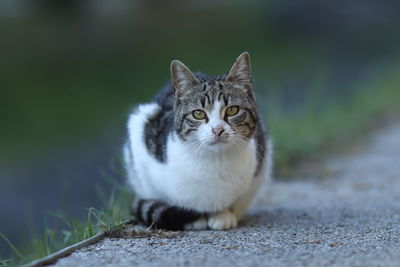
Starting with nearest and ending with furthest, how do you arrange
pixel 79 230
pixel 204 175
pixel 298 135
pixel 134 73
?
pixel 79 230 < pixel 204 175 < pixel 298 135 < pixel 134 73

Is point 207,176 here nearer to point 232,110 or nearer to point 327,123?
point 232,110

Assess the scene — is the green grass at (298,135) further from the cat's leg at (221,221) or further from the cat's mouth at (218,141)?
the cat's mouth at (218,141)

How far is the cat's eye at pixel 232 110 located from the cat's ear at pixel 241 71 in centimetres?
22

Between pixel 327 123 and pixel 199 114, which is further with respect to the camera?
pixel 327 123

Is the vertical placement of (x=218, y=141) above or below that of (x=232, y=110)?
below

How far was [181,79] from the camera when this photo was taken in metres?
3.72

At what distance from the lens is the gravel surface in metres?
2.77

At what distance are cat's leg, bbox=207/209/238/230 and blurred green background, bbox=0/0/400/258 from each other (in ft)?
3.82

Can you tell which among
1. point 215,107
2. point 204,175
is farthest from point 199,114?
point 204,175


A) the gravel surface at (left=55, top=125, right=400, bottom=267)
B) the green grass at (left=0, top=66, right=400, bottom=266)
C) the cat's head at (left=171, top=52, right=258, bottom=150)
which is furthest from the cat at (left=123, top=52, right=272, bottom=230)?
the green grass at (left=0, top=66, right=400, bottom=266)

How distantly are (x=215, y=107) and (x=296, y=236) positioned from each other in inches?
32.9

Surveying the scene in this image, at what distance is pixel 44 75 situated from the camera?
46.2ft

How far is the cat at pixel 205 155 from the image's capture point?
3559 millimetres

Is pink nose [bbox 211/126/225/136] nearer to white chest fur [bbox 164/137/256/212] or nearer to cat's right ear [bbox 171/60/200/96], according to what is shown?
white chest fur [bbox 164/137/256/212]
